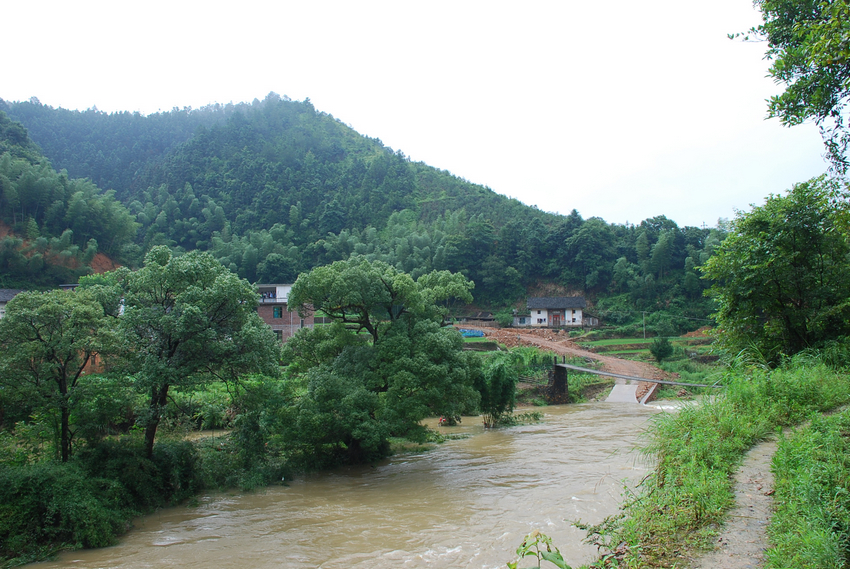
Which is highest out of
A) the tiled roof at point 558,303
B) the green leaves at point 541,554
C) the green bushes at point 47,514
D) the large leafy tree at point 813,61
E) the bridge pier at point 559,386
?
the large leafy tree at point 813,61

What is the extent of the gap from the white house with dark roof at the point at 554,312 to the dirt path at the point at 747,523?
49389 mm

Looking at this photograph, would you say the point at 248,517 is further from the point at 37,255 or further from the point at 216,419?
the point at 37,255

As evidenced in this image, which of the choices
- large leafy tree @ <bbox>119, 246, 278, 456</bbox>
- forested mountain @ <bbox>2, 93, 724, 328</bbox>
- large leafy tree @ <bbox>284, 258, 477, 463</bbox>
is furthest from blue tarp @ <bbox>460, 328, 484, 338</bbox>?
large leafy tree @ <bbox>119, 246, 278, 456</bbox>

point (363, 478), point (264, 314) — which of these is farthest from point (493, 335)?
point (363, 478)

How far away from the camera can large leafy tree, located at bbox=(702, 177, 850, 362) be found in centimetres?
949

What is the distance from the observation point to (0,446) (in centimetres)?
1088

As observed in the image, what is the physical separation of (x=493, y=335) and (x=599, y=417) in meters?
21.3

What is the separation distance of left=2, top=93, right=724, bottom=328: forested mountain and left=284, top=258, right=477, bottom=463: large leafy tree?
1881 cm

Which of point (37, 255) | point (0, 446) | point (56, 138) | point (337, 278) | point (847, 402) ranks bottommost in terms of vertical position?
point (0, 446)

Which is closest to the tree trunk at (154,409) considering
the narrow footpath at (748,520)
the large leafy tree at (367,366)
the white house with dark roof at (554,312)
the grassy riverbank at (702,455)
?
the large leafy tree at (367,366)

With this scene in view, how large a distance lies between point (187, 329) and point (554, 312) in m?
48.5

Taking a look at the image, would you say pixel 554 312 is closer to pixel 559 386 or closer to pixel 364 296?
pixel 559 386

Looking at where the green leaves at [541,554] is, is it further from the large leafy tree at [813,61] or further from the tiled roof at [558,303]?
the tiled roof at [558,303]

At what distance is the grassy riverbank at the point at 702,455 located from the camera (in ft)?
15.8
